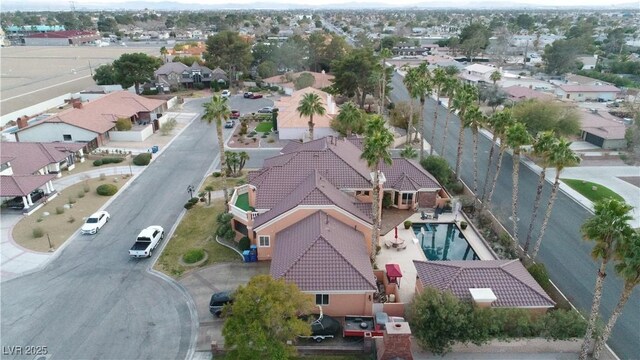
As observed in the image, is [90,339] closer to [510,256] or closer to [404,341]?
[404,341]

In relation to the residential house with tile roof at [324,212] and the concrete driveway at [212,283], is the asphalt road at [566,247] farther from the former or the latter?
the concrete driveway at [212,283]

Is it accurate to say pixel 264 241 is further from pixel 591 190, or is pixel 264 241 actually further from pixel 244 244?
pixel 591 190

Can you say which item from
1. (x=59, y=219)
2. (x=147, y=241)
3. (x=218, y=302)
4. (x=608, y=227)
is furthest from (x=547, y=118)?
(x=59, y=219)

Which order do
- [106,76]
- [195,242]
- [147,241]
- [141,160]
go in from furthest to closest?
[106,76], [141,160], [195,242], [147,241]

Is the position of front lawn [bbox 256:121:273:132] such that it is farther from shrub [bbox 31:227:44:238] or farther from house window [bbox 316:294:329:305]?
house window [bbox 316:294:329:305]

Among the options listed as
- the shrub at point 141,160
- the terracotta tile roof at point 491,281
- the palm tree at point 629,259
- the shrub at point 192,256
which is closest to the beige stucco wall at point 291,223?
the shrub at point 192,256

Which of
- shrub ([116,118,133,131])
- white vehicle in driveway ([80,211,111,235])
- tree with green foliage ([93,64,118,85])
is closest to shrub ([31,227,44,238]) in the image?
white vehicle in driveway ([80,211,111,235])

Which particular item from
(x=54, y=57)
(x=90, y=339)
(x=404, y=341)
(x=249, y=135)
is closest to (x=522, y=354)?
(x=404, y=341)
